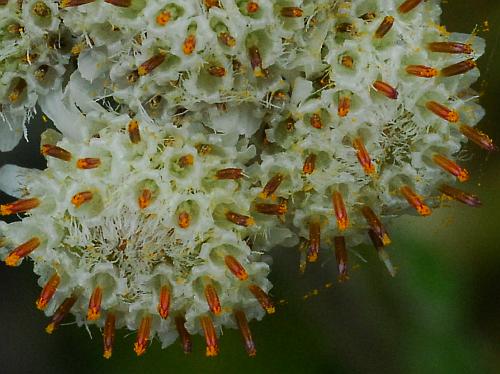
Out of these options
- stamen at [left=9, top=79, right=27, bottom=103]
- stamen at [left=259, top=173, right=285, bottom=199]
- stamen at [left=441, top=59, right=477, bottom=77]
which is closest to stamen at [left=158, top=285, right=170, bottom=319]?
stamen at [left=259, top=173, right=285, bottom=199]

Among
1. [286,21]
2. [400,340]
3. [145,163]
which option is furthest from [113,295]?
[400,340]

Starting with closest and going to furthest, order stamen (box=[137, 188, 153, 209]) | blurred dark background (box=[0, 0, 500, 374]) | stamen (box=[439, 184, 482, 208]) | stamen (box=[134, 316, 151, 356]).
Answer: stamen (box=[137, 188, 153, 209]), stamen (box=[134, 316, 151, 356]), stamen (box=[439, 184, 482, 208]), blurred dark background (box=[0, 0, 500, 374])

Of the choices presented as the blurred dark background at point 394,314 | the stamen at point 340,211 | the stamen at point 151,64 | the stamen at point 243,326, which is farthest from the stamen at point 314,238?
the blurred dark background at point 394,314

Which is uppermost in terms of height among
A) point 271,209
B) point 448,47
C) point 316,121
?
point 448,47

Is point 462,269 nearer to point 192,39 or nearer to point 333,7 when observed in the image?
point 333,7

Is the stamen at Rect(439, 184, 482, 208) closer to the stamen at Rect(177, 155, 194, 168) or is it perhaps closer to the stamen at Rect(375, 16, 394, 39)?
the stamen at Rect(375, 16, 394, 39)

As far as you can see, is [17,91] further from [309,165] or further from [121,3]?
[309,165]

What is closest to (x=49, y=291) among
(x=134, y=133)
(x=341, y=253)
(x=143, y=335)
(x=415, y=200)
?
(x=143, y=335)

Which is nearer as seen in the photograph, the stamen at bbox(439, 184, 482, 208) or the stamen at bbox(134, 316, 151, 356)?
the stamen at bbox(134, 316, 151, 356)
